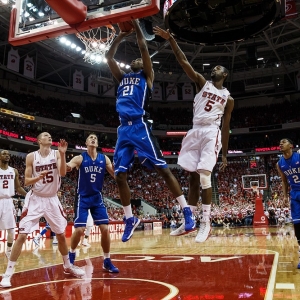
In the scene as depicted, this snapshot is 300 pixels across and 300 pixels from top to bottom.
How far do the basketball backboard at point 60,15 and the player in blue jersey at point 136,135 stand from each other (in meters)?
0.23

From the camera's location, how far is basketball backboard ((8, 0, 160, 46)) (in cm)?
484

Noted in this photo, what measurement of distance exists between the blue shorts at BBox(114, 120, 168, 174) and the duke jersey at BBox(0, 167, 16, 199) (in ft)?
12.2

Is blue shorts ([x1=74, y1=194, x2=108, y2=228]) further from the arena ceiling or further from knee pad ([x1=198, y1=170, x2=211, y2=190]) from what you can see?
the arena ceiling

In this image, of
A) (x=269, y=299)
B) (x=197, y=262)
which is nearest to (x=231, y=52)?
(x=197, y=262)

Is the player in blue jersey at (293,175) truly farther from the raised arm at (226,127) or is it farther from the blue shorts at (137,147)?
the blue shorts at (137,147)

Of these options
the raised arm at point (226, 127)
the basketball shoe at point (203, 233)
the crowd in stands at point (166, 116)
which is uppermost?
the crowd in stands at point (166, 116)

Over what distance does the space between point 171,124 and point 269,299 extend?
35145 mm

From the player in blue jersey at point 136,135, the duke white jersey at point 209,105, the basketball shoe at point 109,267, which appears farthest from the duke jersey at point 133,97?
the basketball shoe at point 109,267

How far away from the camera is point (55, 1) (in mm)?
4688

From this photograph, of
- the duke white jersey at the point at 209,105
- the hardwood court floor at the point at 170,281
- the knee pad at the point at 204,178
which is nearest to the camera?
the hardwood court floor at the point at 170,281

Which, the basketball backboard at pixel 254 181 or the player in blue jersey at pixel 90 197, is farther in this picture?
the basketball backboard at pixel 254 181

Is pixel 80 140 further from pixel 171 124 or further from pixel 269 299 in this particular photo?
pixel 269 299

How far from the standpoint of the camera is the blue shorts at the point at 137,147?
4.64 m

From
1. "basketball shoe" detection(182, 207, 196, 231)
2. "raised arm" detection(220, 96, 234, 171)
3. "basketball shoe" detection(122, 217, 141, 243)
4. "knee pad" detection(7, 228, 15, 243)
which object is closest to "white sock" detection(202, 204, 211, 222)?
"basketball shoe" detection(182, 207, 196, 231)
